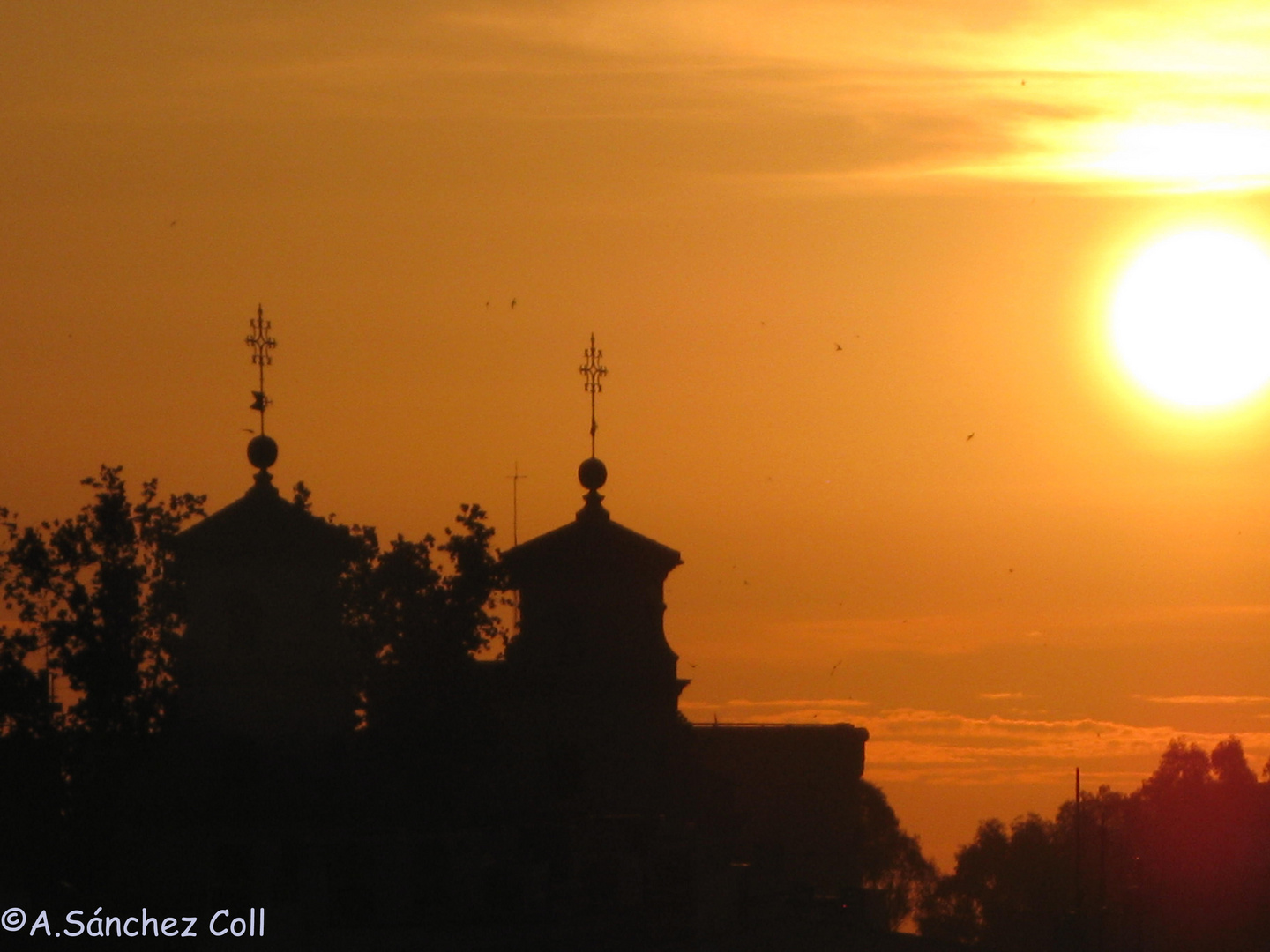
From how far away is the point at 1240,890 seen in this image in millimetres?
96938

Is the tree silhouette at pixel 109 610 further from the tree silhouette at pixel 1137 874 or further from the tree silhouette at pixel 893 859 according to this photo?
the tree silhouette at pixel 893 859

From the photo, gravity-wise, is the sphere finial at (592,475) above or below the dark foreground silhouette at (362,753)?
above

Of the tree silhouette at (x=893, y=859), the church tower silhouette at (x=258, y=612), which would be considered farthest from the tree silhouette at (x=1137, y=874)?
the church tower silhouette at (x=258, y=612)

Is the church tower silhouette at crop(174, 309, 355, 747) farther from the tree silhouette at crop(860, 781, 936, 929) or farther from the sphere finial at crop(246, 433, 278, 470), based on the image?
the tree silhouette at crop(860, 781, 936, 929)

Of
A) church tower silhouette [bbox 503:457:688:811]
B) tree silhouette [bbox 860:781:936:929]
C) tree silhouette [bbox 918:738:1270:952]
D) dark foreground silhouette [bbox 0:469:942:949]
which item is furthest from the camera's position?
tree silhouette [bbox 860:781:936:929]

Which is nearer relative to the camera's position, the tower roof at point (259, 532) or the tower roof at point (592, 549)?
the tower roof at point (259, 532)

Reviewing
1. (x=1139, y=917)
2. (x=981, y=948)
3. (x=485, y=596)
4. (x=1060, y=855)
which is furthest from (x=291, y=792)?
(x=1060, y=855)

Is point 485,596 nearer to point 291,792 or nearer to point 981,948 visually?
point 291,792

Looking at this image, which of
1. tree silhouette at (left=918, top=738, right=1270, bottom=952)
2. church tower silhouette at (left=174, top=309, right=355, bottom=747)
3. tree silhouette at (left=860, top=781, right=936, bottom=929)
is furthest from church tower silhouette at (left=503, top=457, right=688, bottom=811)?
tree silhouette at (left=860, top=781, right=936, bottom=929)

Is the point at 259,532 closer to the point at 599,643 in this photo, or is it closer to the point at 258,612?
the point at 258,612

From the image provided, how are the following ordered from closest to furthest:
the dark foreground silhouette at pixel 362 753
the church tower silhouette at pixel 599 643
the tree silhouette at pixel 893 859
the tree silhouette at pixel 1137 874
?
1. the dark foreground silhouette at pixel 362 753
2. the church tower silhouette at pixel 599 643
3. the tree silhouette at pixel 1137 874
4. the tree silhouette at pixel 893 859

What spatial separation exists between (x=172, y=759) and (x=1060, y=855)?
87.4 metres

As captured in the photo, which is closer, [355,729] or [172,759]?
[172,759]

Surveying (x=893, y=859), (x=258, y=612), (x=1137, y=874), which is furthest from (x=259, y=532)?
(x=893, y=859)
